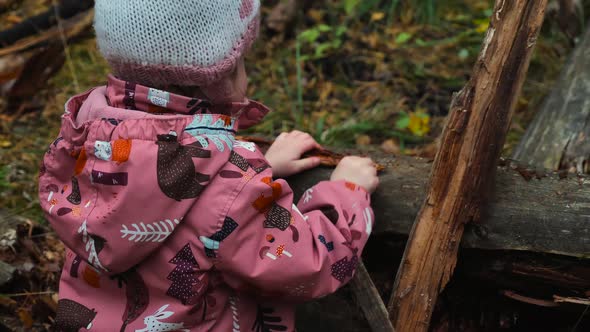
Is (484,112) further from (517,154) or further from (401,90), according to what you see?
(401,90)

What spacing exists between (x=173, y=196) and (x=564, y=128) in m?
2.14

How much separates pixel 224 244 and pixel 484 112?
0.98m

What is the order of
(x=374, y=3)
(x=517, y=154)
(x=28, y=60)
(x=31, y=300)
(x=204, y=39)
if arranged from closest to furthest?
1. (x=204, y=39)
2. (x=31, y=300)
3. (x=517, y=154)
4. (x=28, y=60)
5. (x=374, y=3)

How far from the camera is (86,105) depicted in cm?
178

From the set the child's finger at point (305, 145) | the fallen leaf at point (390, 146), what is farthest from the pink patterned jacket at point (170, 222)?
the fallen leaf at point (390, 146)

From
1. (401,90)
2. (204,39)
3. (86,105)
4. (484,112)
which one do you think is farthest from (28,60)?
(484,112)

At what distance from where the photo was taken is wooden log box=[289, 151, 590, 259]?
6.80 ft

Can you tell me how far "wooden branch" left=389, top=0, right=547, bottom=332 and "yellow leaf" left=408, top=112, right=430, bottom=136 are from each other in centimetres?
180

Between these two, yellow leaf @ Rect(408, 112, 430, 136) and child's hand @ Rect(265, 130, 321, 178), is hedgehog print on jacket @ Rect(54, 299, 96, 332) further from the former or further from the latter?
yellow leaf @ Rect(408, 112, 430, 136)

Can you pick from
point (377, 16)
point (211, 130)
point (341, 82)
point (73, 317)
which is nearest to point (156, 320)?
point (73, 317)

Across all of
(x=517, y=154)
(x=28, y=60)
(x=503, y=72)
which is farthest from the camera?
(x=28, y=60)

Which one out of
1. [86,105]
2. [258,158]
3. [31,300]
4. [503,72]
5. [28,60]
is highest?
[503,72]

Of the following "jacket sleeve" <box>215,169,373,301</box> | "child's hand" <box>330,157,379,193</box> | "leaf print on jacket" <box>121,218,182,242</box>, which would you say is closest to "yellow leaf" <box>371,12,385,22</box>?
"child's hand" <box>330,157,379,193</box>

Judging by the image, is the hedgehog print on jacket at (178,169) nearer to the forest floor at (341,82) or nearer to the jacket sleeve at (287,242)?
the jacket sleeve at (287,242)
